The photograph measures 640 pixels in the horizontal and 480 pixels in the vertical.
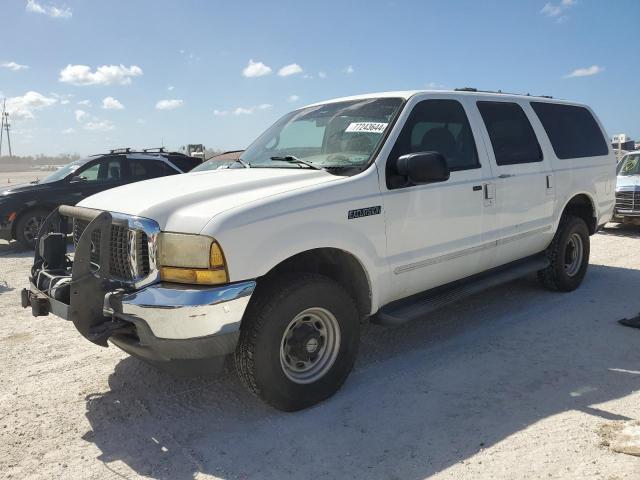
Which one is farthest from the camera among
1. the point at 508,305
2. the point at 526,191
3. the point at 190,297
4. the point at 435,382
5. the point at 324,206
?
the point at 508,305

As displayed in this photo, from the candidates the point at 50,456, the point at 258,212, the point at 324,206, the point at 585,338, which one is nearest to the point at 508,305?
the point at 585,338

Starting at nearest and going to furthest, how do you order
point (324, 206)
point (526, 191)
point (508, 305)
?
1. point (324, 206)
2. point (526, 191)
3. point (508, 305)

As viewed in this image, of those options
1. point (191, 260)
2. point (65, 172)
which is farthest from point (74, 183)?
point (191, 260)

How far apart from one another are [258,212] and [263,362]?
0.87 meters

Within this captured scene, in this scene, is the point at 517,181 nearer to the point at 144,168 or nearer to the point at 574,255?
the point at 574,255

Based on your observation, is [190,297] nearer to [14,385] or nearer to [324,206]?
[324,206]

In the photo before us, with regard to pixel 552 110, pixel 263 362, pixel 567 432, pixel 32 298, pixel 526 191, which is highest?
pixel 552 110

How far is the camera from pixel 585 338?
451 cm

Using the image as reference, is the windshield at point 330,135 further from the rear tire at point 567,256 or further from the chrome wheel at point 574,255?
the chrome wheel at point 574,255

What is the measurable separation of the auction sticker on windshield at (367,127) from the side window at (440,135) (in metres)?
0.15

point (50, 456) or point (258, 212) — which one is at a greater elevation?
point (258, 212)

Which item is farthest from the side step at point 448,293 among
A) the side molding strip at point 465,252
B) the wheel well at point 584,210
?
the wheel well at point 584,210

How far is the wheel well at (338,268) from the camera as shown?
11.4 ft

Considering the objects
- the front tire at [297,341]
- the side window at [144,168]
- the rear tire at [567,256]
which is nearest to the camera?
the front tire at [297,341]
